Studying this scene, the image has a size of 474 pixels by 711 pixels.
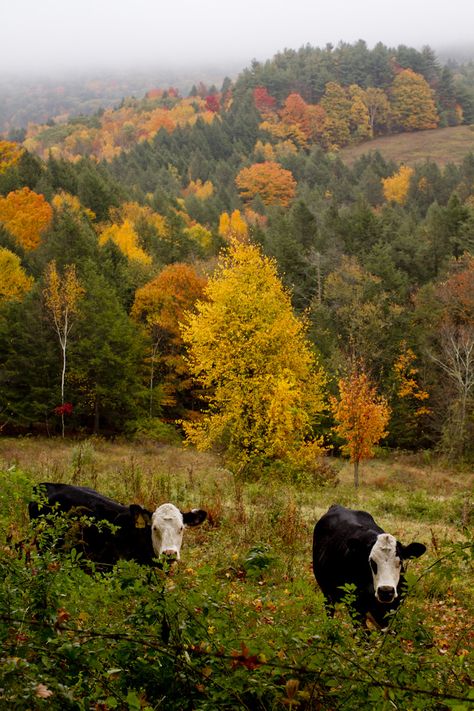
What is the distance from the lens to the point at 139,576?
13.9 feet

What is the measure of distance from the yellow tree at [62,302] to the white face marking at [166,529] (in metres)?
28.7

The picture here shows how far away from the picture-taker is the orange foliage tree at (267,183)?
111938 millimetres

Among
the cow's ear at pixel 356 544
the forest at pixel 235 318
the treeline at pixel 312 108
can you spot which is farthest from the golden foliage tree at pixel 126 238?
the treeline at pixel 312 108

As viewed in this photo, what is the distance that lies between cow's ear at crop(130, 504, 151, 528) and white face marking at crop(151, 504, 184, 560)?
0.31ft

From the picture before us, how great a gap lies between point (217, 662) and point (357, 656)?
921mm

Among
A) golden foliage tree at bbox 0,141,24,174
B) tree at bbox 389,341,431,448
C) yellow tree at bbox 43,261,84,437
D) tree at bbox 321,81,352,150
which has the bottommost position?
tree at bbox 389,341,431,448

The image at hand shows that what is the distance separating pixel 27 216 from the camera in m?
57.8

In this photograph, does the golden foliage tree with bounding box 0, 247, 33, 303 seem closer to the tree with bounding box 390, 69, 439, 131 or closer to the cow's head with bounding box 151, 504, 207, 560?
the cow's head with bounding box 151, 504, 207, 560

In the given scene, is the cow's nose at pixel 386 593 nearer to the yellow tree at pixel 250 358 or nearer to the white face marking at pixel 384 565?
the white face marking at pixel 384 565

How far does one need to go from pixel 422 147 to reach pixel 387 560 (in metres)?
151

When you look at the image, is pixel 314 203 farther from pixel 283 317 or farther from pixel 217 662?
pixel 217 662

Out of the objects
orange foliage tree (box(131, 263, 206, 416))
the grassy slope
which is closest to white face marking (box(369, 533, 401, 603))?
orange foliage tree (box(131, 263, 206, 416))

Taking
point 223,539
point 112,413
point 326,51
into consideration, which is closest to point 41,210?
point 112,413

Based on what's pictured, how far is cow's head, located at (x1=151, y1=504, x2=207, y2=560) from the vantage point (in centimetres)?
762
